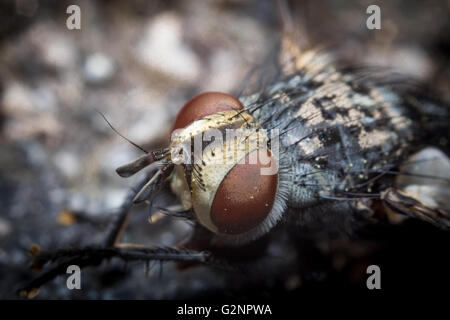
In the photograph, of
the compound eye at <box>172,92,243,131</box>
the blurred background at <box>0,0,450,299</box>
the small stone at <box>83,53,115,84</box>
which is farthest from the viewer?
the small stone at <box>83,53,115,84</box>

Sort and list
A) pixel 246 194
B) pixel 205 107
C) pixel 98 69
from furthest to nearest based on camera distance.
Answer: pixel 98 69 → pixel 205 107 → pixel 246 194

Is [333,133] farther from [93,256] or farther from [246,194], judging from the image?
[93,256]

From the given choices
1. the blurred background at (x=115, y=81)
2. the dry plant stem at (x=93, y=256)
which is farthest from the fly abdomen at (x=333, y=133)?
the dry plant stem at (x=93, y=256)

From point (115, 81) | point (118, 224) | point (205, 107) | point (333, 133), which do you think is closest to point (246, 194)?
point (205, 107)

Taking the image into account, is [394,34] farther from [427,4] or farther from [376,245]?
[376,245]

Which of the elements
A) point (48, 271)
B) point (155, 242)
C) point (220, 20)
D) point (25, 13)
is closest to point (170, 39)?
point (220, 20)

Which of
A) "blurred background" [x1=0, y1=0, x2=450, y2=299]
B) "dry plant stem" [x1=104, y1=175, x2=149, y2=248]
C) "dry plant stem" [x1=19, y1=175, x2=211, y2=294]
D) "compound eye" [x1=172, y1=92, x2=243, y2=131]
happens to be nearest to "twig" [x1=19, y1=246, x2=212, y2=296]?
"dry plant stem" [x1=19, y1=175, x2=211, y2=294]

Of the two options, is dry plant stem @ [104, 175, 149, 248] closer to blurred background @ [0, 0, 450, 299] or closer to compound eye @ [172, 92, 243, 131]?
blurred background @ [0, 0, 450, 299]
